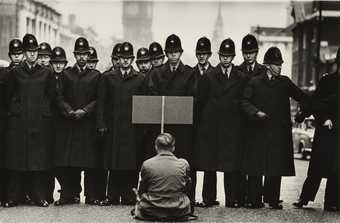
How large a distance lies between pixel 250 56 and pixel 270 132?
1037 millimetres

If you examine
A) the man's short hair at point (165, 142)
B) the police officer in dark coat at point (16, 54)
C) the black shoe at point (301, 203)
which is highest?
the police officer in dark coat at point (16, 54)

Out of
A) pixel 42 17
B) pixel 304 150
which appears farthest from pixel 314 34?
pixel 42 17

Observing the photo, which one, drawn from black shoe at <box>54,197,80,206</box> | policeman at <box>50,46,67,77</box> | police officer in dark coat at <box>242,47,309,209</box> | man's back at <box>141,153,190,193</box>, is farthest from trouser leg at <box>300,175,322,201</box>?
policeman at <box>50,46,67,77</box>

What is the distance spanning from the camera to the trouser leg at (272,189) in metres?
9.66

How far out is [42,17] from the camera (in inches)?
704

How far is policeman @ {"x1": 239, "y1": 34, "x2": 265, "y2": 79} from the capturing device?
9.66 meters

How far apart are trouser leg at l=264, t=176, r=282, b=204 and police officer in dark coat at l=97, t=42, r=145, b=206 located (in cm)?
175

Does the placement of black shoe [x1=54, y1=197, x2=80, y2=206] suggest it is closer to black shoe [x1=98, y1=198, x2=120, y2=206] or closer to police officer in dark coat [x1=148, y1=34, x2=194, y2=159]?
black shoe [x1=98, y1=198, x2=120, y2=206]

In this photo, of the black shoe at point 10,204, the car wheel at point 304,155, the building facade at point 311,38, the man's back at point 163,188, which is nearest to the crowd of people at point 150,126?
the black shoe at point 10,204

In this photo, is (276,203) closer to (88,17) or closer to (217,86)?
(217,86)

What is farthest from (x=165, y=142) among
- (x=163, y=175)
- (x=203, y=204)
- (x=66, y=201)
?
(x=66, y=201)

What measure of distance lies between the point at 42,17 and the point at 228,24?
5.96m

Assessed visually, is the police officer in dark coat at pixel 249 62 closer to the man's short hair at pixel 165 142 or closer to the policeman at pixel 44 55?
the man's short hair at pixel 165 142

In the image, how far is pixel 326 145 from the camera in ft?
31.6
